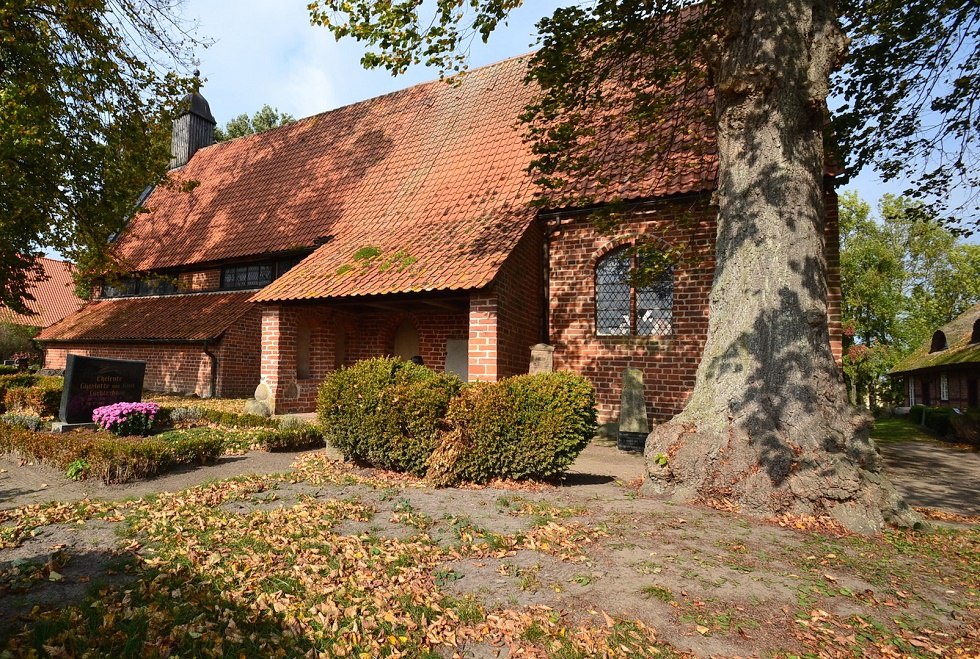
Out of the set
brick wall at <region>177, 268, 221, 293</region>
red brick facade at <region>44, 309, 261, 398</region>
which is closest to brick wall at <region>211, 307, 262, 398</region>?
red brick facade at <region>44, 309, 261, 398</region>

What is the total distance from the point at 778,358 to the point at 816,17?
369cm

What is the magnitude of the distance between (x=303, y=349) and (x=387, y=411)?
677 centimetres

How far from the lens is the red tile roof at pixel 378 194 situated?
398 inches

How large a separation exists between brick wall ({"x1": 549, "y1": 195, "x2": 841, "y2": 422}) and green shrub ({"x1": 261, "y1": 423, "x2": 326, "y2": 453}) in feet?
16.2

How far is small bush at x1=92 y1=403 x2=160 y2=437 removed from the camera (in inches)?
359

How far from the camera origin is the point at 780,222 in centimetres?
524

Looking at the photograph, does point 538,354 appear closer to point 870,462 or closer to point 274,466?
point 274,466

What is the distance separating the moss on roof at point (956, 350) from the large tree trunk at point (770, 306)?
66.3ft

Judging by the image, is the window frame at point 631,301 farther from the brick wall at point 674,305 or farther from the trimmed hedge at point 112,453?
the trimmed hedge at point 112,453

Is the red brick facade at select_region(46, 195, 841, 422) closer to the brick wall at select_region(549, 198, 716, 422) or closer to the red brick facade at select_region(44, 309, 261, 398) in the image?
the brick wall at select_region(549, 198, 716, 422)

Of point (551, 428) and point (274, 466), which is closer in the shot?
point (551, 428)

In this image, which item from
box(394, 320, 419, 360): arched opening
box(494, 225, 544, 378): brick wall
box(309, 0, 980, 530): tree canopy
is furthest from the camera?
box(394, 320, 419, 360): arched opening

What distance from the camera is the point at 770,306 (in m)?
5.19

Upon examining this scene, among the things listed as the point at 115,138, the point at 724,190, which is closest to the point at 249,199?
the point at 115,138
